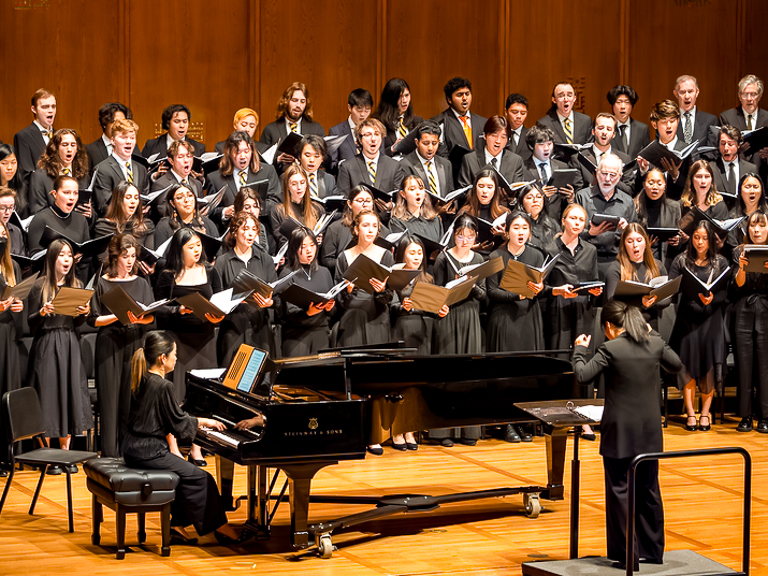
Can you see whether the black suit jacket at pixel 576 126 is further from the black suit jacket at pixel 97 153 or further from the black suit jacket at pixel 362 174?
the black suit jacket at pixel 97 153

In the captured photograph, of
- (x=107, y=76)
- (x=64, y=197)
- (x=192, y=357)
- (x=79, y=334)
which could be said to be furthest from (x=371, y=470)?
(x=107, y=76)

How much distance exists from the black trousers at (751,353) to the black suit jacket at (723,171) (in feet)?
2.83

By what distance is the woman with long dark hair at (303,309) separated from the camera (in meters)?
6.55

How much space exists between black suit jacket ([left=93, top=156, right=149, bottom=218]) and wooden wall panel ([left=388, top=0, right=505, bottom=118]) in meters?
3.28

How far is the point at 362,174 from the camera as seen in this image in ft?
24.2

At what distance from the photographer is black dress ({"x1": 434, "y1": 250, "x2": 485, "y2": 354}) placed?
694 centimetres

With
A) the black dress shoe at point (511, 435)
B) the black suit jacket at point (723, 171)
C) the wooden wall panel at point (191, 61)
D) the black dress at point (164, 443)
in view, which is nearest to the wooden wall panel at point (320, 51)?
the wooden wall panel at point (191, 61)

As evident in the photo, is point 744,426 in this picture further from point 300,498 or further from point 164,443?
point 164,443

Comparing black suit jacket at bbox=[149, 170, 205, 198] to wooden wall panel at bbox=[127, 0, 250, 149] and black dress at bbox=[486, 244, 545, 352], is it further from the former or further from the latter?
wooden wall panel at bbox=[127, 0, 250, 149]

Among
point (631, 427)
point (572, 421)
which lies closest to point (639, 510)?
point (631, 427)

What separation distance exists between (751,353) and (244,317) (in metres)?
3.30

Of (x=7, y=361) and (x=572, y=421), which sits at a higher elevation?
(x=7, y=361)

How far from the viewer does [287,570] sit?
455cm

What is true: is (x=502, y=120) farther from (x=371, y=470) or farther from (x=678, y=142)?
(x=371, y=470)
